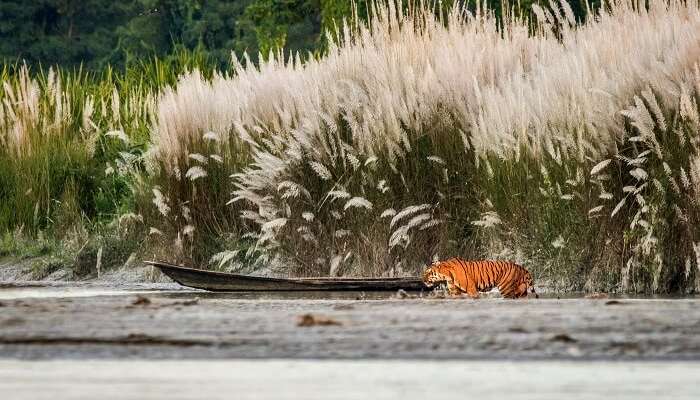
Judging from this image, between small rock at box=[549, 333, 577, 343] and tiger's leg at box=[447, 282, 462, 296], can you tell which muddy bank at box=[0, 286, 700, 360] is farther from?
tiger's leg at box=[447, 282, 462, 296]

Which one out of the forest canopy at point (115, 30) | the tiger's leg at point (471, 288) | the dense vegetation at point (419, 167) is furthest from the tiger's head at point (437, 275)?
the forest canopy at point (115, 30)

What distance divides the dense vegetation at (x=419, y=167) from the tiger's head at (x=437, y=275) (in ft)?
1.93

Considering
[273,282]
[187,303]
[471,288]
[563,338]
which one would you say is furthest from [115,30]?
[563,338]

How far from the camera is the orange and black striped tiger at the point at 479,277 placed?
10.4 m

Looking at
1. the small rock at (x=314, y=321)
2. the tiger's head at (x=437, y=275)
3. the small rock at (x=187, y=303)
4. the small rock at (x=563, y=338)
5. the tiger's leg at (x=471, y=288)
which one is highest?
the tiger's head at (x=437, y=275)

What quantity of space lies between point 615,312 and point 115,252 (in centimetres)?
688

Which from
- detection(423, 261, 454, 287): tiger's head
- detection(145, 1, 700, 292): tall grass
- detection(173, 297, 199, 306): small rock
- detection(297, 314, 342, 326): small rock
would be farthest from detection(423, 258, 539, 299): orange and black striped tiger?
detection(297, 314, 342, 326): small rock

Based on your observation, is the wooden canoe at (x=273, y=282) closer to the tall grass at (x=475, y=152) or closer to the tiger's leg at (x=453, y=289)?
the tiger's leg at (x=453, y=289)

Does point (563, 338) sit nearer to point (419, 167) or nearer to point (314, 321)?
point (314, 321)

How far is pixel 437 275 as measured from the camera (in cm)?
1057

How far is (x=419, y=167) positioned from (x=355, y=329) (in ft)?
15.3

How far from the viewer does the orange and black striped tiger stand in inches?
409

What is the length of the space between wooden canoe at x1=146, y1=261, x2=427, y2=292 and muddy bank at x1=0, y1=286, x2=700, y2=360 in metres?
1.32

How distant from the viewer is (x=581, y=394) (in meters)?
5.05
